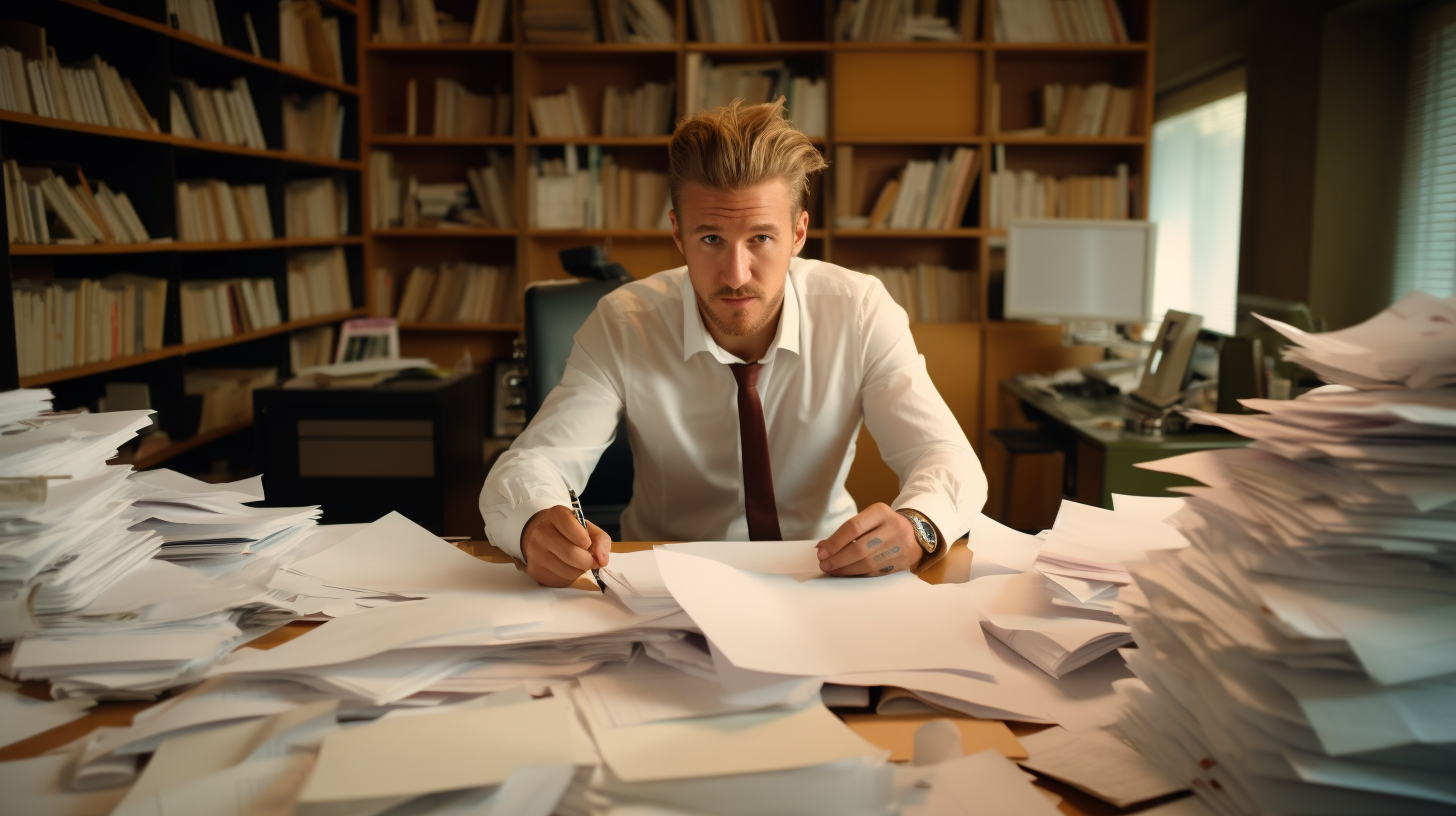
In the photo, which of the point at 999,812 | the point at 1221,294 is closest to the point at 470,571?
the point at 999,812

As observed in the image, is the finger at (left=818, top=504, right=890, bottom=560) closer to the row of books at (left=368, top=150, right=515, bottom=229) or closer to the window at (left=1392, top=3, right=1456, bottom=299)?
the window at (left=1392, top=3, right=1456, bottom=299)

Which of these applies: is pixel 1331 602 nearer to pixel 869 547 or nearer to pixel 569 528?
pixel 869 547

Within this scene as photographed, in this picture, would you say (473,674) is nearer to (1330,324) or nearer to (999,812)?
(999,812)

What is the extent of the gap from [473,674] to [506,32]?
13.3 ft

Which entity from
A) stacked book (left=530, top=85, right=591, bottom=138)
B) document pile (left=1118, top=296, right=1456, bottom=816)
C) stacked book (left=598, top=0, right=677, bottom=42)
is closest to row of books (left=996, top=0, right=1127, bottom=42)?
stacked book (left=598, top=0, right=677, bottom=42)

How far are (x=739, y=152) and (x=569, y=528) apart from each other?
76 centimetres

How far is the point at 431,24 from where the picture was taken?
432 centimetres

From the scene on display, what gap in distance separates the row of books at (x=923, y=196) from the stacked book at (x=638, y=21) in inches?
35.3

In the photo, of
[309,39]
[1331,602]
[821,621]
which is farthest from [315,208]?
[1331,602]

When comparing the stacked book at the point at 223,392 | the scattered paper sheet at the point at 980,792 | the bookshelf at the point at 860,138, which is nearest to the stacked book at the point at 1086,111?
the bookshelf at the point at 860,138

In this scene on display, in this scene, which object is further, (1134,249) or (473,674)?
(1134,249)

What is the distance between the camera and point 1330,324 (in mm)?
3707

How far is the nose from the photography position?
164 cm

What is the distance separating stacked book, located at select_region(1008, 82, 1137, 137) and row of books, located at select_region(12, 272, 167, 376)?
3251 mm
